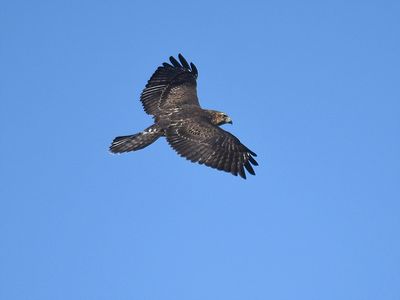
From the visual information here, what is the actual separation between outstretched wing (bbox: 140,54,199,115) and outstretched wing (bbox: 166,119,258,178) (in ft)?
7.23

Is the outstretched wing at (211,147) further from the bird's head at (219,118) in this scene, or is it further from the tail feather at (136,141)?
the bird's head at (219,118)

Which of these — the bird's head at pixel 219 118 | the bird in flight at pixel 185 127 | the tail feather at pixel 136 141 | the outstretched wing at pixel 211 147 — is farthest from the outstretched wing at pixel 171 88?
the outstretched wing at pixel 211 147

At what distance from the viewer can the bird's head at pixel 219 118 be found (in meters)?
22.6

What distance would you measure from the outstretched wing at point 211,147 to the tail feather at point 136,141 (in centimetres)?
39

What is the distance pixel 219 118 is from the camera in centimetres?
2273

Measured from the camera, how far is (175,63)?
25.0 m

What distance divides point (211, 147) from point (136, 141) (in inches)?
86.6

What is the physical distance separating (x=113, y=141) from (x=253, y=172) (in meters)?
4.12

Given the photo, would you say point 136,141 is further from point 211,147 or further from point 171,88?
point 171,88

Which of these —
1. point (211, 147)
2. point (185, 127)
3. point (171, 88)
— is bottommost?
point (211, 147)

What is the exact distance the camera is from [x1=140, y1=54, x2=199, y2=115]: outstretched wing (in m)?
23.4

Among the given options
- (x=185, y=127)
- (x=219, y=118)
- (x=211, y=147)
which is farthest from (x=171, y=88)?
(x=211, y=147)

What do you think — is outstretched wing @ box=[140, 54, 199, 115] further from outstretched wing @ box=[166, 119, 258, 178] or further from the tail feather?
outstretched wing @ box=[166, 119, 258, 178]

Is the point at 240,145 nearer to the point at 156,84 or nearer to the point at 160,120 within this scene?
the point at 160,120
